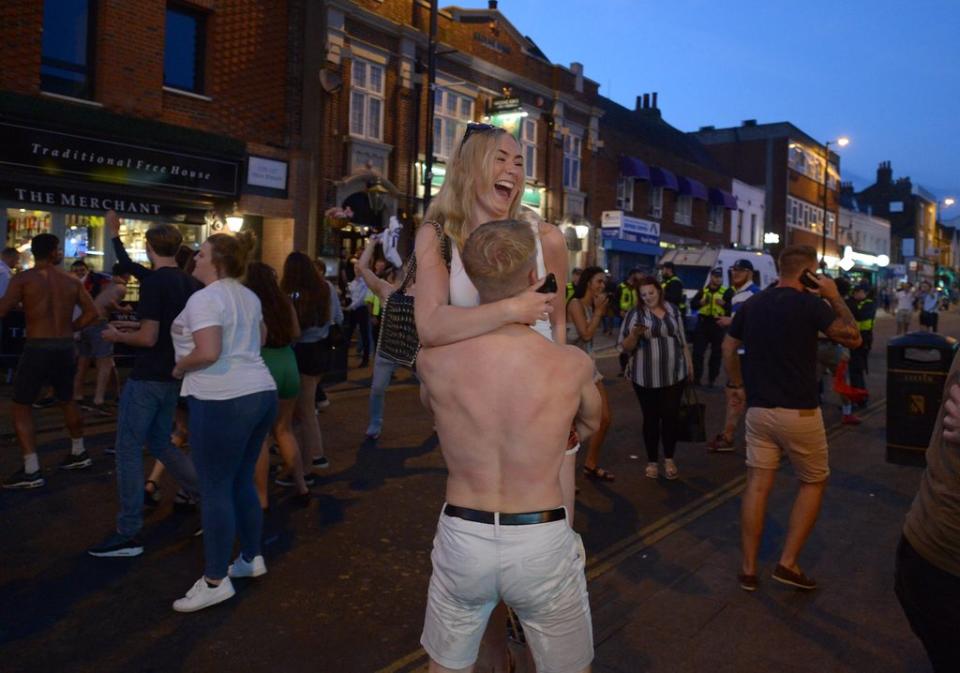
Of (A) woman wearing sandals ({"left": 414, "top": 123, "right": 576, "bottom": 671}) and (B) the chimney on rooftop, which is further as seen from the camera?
(B) the chimney on rooftop

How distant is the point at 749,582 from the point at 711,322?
8948 millimetres

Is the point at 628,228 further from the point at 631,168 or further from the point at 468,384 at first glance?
the point at 468,384

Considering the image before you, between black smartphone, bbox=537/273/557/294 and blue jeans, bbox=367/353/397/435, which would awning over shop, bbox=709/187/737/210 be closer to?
blue jeans, bbox=367/353/397/435

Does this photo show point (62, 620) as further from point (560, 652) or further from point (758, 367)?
point (758, 367)

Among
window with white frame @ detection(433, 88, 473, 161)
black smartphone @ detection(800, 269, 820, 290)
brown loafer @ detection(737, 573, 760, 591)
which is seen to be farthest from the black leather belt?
window with white frame @ detection(433, 88, 473, 161)

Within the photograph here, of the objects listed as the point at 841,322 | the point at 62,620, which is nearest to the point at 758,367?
the point at 841,322

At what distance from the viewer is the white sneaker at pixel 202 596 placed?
402 cm

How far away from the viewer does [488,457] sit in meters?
2.18

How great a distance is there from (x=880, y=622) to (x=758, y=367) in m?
1.49

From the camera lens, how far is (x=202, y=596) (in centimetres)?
406

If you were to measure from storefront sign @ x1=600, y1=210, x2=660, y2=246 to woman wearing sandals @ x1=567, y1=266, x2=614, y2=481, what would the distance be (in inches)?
899

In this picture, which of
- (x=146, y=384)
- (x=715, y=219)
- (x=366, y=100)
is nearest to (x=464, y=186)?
(x=146, y=384)

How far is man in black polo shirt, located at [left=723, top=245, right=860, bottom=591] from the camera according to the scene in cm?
450

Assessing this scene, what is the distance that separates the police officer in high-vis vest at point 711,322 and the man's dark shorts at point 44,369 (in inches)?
370
